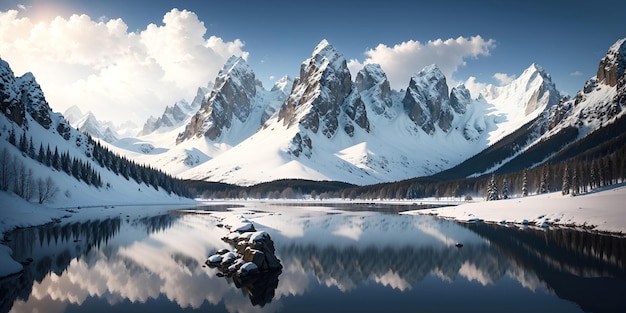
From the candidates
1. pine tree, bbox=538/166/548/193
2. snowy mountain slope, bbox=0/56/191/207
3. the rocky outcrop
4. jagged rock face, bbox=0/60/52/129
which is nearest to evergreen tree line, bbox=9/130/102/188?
snowy mountain slope, bbox=0/56/191/207

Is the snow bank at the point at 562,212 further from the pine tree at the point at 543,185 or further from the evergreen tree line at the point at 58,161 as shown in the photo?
the evergreen tree line at the point at 58,161

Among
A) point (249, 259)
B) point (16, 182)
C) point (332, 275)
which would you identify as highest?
point (16, 182)

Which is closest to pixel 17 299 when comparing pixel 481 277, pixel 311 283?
pixel 311 283

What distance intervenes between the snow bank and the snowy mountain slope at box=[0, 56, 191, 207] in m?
100

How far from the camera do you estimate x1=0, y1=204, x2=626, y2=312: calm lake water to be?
84.3 ft

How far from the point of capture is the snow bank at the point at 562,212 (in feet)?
195

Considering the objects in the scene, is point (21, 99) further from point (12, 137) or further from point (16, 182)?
point (16, 182)

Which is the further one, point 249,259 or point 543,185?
point 543,185

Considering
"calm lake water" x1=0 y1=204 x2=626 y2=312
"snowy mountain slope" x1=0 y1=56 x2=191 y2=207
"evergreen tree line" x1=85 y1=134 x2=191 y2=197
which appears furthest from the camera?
"evergreen tree line" x1=85 y1=134 x2=191 y2=197

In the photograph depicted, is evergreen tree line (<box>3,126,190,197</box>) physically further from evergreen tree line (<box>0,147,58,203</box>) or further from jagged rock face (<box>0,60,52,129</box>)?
jagged rock face (<box>0,60,52,129</box>)

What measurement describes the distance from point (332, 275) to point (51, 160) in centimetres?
13132

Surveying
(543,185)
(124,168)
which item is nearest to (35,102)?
(124,168)

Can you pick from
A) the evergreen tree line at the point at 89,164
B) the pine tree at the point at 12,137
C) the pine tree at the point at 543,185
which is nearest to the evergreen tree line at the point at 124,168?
the evergreen tree line at the point at 89,164

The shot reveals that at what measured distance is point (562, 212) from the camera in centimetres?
7281
